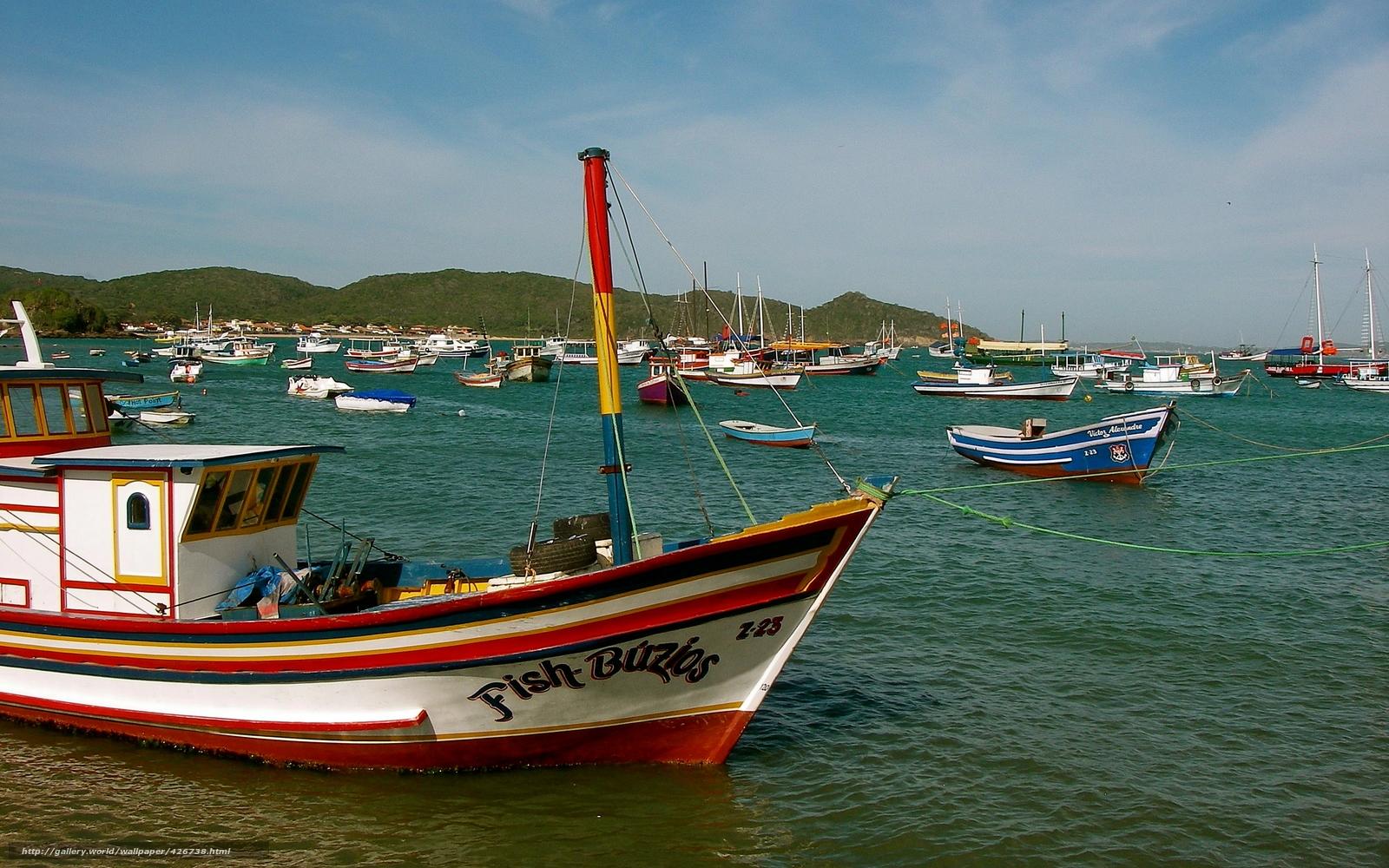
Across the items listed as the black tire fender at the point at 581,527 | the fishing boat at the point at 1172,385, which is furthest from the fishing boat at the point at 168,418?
the fishing boat at the point at 1172,385

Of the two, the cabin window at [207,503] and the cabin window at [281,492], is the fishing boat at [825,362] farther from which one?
the cabin window at [207,503]

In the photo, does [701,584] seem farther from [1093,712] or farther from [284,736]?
[1093,712]

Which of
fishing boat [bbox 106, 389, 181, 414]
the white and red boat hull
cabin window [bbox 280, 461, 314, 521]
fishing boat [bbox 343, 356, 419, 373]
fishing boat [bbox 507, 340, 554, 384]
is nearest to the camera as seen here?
the white and red boat hull

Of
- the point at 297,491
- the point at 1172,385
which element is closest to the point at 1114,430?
the point at 297,491

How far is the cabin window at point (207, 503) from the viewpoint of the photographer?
1017 cm

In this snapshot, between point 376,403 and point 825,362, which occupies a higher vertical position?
point 825,362

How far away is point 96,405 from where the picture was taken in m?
12.4

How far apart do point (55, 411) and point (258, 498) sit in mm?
3239

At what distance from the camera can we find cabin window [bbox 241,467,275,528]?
10883 mm

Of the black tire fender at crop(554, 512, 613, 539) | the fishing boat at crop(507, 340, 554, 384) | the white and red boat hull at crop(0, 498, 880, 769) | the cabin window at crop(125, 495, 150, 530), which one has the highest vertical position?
the fishing boat at crop(507, 340, 554, 384)

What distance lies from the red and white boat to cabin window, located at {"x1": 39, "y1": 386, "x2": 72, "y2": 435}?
37 cm

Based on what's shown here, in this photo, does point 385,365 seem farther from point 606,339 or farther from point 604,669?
point 604,669

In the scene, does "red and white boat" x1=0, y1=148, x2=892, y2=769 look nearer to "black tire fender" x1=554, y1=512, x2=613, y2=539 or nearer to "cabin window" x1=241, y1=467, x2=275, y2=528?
"cabin window" x1=241, y1=467, x2=275, y2=528

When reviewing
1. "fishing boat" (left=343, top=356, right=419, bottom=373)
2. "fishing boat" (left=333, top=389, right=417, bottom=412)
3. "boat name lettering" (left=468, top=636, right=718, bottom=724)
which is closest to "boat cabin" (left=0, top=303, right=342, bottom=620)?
"boat name lettering" (left=468, top=636, right=718, bottom=724)
